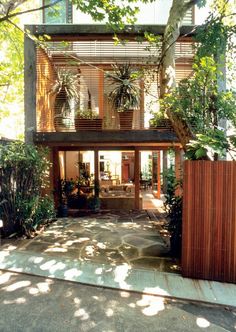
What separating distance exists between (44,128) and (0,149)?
2.64m

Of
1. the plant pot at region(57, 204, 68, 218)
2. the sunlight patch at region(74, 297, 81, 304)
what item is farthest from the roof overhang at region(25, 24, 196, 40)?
the sunlight patch at region(74, 297, 81, 304)

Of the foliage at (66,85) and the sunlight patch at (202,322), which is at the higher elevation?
the foliage at (66,85)

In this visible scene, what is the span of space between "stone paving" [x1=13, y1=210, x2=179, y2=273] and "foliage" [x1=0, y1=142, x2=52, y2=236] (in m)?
0.60

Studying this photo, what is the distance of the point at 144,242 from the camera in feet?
20.7

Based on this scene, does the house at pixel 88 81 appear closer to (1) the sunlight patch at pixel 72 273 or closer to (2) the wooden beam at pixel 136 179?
Answer: (2) the wooden beam at pixel 136 179

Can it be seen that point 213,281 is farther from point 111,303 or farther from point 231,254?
point 111,303

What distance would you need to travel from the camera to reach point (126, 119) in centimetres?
836

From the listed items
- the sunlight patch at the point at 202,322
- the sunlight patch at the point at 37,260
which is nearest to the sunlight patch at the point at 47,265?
the sunlight patch at the point at 37,260

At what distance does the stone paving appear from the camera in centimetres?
514

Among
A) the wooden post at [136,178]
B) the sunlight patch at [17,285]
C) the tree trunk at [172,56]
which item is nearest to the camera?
the sunlight patch at [17,285]

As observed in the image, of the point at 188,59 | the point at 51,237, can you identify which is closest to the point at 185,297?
the point at 51,237

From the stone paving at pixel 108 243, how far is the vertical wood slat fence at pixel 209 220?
0.60m

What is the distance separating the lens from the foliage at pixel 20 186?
6.57 m

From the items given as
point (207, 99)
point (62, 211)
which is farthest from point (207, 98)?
point (62, 211)
